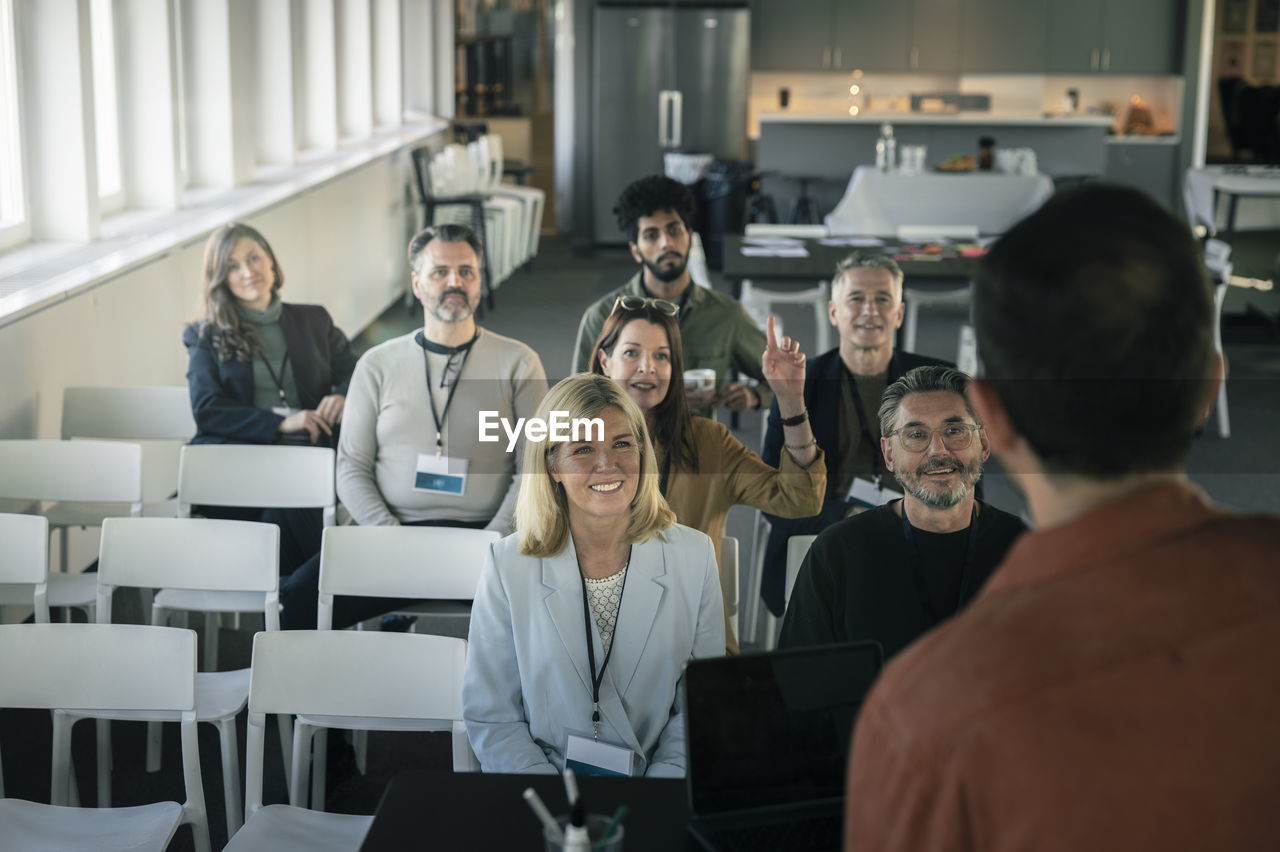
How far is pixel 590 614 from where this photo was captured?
2297 mm

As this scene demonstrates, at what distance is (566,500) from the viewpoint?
2402 millimetres

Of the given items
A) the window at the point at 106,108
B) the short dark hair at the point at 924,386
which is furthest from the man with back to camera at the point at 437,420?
the window at the point at 106,108

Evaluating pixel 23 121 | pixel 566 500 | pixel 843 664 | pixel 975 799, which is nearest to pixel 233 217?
pixel 23 121

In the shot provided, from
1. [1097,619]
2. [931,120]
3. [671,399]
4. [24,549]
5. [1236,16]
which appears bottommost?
[24,549]

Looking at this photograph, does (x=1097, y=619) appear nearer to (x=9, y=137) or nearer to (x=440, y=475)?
(x=440, y=475)

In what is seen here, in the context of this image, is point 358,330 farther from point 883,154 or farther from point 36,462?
point 36,462

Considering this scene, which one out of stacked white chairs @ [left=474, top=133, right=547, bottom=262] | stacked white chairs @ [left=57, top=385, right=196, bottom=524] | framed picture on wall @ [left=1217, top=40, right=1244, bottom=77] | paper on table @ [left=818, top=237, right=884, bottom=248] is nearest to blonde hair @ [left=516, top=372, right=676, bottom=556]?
stacked white chairs @ [left=57, top=385, right=196, bottom=524]

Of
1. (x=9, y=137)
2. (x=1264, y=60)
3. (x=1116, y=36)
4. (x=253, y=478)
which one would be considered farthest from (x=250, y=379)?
(x=1264, y=60)

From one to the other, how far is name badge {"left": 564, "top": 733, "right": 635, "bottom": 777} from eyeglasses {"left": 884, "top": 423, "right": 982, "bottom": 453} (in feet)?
2.66

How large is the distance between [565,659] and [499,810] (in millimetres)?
636

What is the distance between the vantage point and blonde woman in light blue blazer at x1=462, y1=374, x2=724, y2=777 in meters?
2.26

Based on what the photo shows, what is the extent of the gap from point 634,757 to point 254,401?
8.10ft

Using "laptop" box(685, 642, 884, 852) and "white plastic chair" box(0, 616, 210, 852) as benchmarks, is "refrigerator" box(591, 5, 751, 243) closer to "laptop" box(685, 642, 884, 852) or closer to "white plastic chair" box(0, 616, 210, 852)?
"white plastic chair" box(0, 616, 210, 852)

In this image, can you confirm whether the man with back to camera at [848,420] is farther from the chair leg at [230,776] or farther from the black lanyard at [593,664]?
the chair leg at [230,776]
